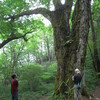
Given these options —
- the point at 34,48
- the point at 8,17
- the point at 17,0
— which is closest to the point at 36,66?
the point at 8,17

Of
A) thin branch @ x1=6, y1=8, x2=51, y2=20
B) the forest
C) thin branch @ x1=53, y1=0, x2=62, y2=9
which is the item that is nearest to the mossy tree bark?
the forest

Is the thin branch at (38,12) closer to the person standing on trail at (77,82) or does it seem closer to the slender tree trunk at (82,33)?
the slender tree trunk at (82,33)

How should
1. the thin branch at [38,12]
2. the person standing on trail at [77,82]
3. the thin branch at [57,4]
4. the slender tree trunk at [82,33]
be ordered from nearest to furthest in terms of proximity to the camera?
the person standing on trail at [77,82], the slender tree trunk at [82,33], the thin branch at [57,4], the thin branch at [38,12]

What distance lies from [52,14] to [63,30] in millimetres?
1540

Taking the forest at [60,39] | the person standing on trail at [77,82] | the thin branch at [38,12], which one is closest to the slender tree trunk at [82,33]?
the forest at [60,39]

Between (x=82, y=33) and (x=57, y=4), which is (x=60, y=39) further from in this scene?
(x=57, y=4)

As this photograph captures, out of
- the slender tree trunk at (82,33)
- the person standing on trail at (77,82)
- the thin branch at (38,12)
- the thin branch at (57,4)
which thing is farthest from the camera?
the thin branch at (38,12)

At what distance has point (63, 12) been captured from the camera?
9.23 metres

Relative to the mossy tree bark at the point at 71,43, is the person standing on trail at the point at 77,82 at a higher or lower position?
lower

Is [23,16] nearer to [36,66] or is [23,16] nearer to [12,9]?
[12,9]

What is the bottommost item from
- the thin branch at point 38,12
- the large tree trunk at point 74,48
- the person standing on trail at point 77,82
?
the person standing on trail at point 77,82

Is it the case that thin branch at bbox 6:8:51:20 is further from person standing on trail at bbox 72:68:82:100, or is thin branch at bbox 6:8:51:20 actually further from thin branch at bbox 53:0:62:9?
person standing on trail at bbox 72:68:82:100

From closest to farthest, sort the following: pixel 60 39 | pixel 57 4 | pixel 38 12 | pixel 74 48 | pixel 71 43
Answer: pixel 74 48
pixel 71 43
pixel 60 39
pixel 57 4
pixel 38 12

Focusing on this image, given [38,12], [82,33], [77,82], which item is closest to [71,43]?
[82,33]
